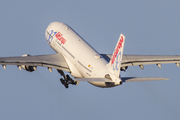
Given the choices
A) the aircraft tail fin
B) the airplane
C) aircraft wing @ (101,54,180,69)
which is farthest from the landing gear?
the aircraft tail fin

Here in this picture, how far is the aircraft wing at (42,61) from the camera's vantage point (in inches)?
2461

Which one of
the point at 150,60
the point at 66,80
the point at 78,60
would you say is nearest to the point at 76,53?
the point at 78,60

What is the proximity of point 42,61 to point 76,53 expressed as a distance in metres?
4.70

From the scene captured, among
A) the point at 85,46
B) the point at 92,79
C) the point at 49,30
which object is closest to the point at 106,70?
the point at 92,79

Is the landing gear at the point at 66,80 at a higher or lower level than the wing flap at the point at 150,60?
higher

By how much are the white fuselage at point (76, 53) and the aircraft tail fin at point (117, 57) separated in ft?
1.99

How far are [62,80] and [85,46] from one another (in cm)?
675

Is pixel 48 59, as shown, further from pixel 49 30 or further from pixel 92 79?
pixel 92 79

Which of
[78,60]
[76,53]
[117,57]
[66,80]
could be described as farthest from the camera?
[66,80]

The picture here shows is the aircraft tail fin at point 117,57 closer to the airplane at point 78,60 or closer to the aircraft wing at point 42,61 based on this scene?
the airplane at point 78,60

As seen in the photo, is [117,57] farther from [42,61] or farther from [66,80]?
[66,80]

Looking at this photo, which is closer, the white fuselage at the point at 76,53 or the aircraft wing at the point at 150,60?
the white fuselage at the point at 76,53

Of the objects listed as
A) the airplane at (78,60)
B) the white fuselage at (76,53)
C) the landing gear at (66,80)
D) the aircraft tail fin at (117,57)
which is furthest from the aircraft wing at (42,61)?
the aircraft tail fin at (117,57)

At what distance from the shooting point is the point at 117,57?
181 ft
